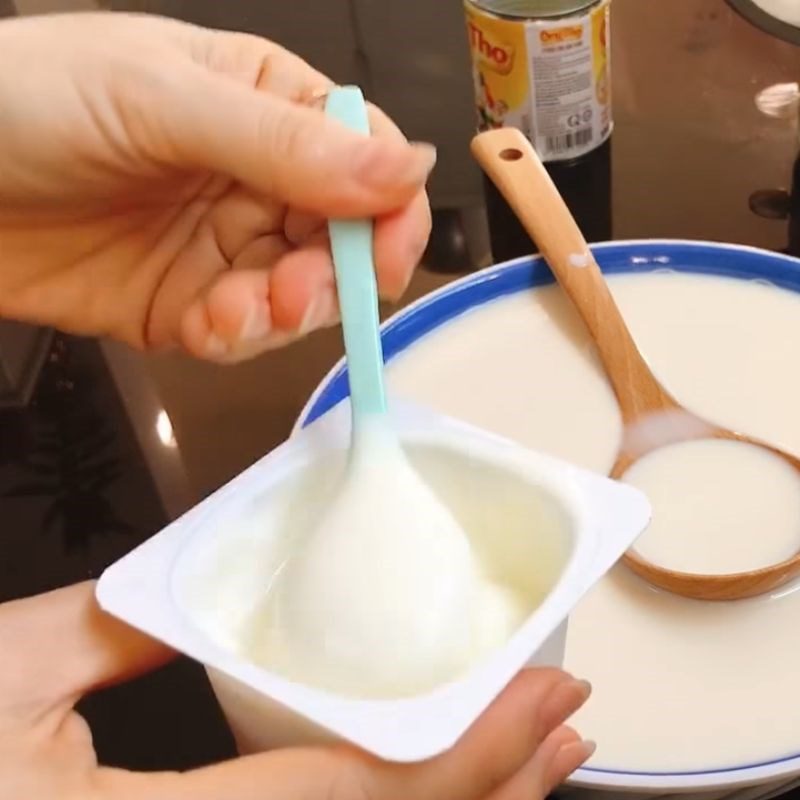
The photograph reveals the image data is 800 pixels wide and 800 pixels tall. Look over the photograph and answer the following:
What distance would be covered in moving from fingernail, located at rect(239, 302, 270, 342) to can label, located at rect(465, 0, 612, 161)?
284mm

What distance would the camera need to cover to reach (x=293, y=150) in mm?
402

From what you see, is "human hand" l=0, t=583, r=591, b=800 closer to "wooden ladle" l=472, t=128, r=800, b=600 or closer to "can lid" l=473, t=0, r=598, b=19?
"wooden ladle" l=472, t=128, r=800, b=600

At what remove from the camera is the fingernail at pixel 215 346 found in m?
0.46

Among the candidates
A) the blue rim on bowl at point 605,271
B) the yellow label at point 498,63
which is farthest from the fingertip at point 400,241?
the yellow label at point 498,63

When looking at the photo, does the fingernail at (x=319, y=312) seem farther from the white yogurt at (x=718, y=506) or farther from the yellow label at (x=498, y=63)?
the yellow label at (x=498, y=63)

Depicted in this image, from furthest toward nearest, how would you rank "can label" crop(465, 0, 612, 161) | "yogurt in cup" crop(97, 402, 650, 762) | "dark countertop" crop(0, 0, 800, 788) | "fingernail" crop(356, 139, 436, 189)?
"can label" crop(465, 0, 612, 161) → "dark countertop" crop(0, 0, 800, 788) → "fingernail" crop(356, 139, 436, 189) → "yogurt in cup" crop(97, 402, 650, 762)

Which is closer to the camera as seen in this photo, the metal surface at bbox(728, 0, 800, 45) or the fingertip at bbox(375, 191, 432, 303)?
the fingertip at bbox(375, 191, 432, 303)

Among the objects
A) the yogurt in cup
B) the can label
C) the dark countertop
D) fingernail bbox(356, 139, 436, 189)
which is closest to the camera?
the yogurt in cup

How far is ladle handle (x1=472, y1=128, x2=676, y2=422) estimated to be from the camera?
0.55m

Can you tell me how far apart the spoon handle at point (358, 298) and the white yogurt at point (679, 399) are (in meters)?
0.15

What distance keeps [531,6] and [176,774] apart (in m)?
0.53

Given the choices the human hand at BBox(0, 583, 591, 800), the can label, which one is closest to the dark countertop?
the can label

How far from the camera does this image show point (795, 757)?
1.35 feet

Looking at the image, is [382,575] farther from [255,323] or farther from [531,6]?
[531,6]
